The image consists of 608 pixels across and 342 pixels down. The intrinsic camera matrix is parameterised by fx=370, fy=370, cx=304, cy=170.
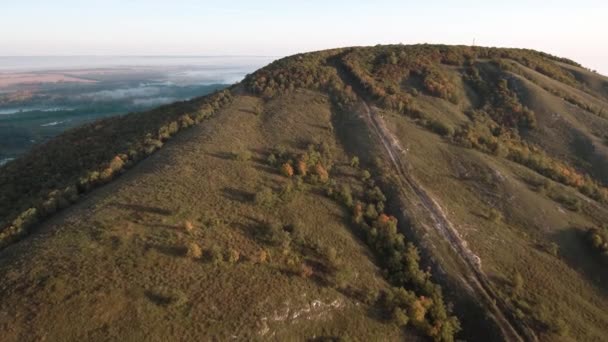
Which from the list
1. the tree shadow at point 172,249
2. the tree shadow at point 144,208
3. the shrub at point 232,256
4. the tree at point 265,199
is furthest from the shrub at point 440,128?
the tree shadow at point 172,249

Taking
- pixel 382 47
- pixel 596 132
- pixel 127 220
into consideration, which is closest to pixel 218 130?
pixel 127 220

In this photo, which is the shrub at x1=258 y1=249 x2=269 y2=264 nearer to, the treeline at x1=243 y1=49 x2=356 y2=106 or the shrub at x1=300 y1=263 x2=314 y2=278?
the shrub at x1=300 y1=263 x2=314 y2=278

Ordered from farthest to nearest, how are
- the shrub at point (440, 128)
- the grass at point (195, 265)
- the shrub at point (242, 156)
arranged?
the shrub at point (440, 128) < the shrub at point (242, 156) < the grass at point (195, 265)

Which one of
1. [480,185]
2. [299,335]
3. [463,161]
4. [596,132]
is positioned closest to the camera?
[299,335]

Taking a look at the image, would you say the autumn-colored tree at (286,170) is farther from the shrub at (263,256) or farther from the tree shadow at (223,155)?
the shrub at (263,256)

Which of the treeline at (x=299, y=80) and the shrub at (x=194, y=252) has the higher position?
the treeline at (x=299, y=80)

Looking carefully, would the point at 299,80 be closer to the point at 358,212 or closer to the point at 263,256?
the point at 358,212

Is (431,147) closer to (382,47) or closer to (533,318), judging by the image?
(533,318)
